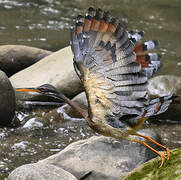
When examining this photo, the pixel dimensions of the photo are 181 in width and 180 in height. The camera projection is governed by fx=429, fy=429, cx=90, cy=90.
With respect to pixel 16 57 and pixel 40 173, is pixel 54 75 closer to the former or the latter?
pixel 16 57

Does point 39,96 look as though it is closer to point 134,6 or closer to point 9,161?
point 9,161

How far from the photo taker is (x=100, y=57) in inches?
157

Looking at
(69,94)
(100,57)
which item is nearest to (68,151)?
(100,57)

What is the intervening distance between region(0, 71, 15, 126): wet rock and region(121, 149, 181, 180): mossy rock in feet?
9.56

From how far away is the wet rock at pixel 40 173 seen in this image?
397cm

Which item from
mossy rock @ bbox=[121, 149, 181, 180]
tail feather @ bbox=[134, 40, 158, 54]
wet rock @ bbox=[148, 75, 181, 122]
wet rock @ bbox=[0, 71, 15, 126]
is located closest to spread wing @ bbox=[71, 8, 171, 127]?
tail feather @ bbox=[134, 40, 158, 54]

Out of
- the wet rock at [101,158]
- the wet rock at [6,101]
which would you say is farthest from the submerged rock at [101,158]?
the wet rock at [6,101]

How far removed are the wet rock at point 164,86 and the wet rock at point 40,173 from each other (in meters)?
2.59

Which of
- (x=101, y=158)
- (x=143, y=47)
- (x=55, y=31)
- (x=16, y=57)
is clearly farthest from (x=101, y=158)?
(x=55, y=31)

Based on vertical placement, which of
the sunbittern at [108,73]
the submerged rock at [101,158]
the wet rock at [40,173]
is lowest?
the submerged rock at [101,158]

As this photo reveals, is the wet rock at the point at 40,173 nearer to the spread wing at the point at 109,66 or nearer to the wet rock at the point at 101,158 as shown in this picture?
the wet rock at the point at 101,158

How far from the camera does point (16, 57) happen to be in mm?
7652

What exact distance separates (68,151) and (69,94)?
7.21ft

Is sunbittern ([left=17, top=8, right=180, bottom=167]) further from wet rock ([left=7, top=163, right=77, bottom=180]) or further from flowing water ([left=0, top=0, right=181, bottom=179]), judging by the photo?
flowing water ([left=0, top=0, right=181, bottom=179])
